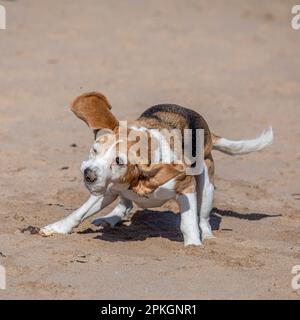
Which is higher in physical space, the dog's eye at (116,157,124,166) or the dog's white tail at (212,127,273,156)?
the dog's white tail at (212,127,273,156)

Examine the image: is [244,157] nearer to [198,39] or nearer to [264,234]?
[264,234]

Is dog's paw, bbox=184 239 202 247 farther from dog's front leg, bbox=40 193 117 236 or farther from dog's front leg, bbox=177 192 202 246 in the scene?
dog's front leg, bbox=40 193 117 236

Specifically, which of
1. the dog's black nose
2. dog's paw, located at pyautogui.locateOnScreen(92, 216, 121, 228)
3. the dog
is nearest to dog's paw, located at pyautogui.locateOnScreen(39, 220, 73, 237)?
the dog

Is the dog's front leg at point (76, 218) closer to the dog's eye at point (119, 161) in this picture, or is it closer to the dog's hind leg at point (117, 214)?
the dog's hind leg at point (117, 214)

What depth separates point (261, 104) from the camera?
46.3 feet

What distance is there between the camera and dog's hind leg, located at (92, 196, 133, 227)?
28.2 feet

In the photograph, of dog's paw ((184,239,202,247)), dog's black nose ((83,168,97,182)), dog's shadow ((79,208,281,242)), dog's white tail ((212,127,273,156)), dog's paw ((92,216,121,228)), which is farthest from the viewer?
dog's white tail ((212,127,273,156))

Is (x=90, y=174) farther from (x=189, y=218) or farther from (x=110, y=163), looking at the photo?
(x=189, y=218)

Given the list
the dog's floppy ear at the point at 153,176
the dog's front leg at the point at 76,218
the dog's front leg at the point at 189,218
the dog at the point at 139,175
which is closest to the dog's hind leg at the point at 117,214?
the dog at the point at 139,175

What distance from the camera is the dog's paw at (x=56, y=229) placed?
7.90 metres

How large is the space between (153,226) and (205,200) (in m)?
0.64

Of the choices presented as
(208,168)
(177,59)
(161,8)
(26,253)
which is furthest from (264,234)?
(161,8)

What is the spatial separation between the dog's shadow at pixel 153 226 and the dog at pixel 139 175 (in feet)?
0.55

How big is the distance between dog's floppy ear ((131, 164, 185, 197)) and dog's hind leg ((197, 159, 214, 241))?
0.98m
